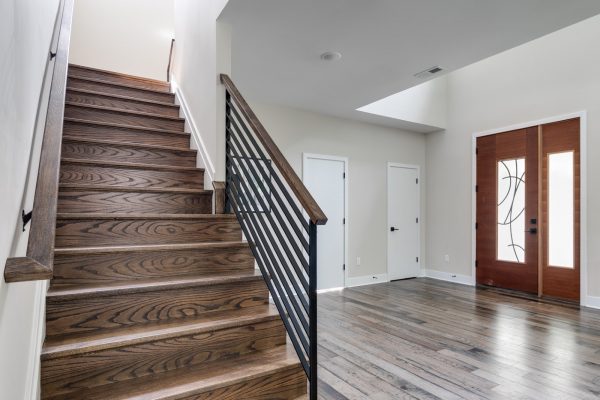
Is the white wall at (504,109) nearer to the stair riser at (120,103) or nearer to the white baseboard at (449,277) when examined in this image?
the white baseboard at (449,277)

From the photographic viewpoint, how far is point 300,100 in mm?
4531

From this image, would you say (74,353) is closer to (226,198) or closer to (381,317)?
(226,198)

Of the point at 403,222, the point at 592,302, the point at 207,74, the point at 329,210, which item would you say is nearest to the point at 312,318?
the point at 207,74

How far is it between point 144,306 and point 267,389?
75cm

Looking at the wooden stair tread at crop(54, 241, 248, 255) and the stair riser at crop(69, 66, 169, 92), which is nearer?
the wooden stair tread at crop(54, 241, 248, 255)

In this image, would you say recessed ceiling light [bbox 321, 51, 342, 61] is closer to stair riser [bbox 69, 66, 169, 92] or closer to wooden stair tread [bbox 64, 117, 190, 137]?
wooden stair tread [bbox 64, 117, 190, 137]

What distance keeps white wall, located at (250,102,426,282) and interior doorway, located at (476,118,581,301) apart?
1395mm

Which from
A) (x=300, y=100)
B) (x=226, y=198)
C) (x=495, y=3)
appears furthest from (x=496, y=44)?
(x=226, y=198)

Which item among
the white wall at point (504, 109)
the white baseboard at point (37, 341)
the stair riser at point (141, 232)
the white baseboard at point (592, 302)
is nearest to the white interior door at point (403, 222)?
the white wall at point (504, 109)

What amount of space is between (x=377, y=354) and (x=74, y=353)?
2.14 metres

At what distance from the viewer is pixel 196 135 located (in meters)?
3.20

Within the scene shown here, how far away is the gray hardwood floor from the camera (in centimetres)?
226

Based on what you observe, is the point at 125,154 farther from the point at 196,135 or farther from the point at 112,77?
the point at 112,77

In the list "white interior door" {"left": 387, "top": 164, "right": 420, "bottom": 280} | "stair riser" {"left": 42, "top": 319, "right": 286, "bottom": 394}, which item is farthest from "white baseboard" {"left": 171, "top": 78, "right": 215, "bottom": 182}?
"white interior door" {"left": 387, "top": 164, "right": 420, "bottom": 280}
